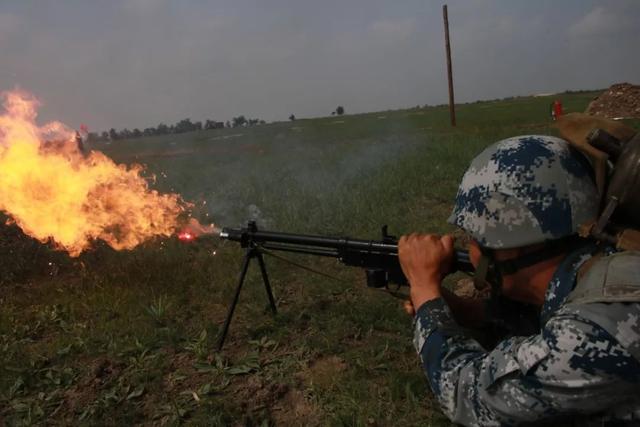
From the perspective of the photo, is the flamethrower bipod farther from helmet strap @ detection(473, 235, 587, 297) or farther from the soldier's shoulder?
the soldier's shoulder

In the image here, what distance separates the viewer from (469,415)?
2.05 meters

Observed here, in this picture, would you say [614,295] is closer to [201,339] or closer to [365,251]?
[365,251]

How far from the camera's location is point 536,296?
7.67 feet

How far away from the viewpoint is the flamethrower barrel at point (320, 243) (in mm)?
2896

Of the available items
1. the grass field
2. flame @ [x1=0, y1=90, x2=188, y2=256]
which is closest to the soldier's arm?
the grass field

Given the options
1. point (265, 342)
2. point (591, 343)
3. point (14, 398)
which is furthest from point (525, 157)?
point (14, 398)

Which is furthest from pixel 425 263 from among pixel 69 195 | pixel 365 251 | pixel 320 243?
pixel 69 195

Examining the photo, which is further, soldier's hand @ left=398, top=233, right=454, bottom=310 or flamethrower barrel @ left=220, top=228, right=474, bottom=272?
flamethrower barrel @ left=220, top=228, right=474, bottom=272

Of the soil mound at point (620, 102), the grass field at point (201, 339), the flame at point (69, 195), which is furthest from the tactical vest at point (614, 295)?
the soil mound at point (620, 102)

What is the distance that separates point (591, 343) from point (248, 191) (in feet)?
36.5

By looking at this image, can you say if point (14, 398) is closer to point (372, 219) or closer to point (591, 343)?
point (591, 343)

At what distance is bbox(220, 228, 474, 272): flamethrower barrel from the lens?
290 centimetres

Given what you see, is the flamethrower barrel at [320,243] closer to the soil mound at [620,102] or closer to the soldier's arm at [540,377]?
the soldier's arm at [540,377]

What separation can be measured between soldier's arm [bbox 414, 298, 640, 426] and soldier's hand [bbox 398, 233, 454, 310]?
42cm
